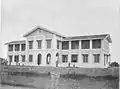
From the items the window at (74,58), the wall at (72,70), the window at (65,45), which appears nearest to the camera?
the wall at (72,70)

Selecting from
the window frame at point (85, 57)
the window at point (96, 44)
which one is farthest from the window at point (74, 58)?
the window at point (96, 44)

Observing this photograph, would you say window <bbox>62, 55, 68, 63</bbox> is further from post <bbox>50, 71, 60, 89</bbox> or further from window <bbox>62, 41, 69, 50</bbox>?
post <bbox>50, 71, 60, 89</bbox>

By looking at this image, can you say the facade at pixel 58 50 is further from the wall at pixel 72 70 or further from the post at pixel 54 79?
the post at pixel 54 79

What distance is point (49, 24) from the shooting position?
2385 mm

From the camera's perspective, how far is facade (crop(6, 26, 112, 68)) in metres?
2.06

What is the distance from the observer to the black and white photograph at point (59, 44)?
6.64 ft

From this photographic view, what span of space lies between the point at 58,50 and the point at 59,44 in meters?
0.08

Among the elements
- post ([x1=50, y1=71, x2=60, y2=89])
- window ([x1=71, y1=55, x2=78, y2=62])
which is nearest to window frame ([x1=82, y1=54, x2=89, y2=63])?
window ([x1=71, y1=55, x2=78, y2=62])

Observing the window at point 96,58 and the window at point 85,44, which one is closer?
the window at point 96,58

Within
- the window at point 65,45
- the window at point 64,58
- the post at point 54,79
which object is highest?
the window at point 65,45

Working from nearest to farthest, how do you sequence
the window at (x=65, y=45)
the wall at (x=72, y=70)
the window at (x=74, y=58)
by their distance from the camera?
the wall at (x=72, y=70), the window at (x=74, y=58), the window at (x=65, y=45)

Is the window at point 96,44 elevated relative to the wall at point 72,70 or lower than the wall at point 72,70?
elevated

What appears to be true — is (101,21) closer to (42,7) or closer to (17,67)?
(42,7)

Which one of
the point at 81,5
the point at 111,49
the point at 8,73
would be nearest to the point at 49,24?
the point at 81,5
